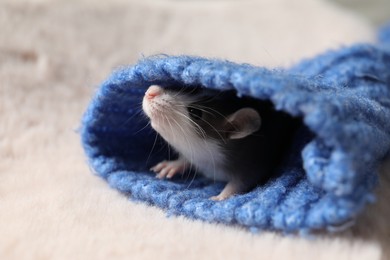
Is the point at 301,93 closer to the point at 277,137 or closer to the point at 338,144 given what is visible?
the point at 338,144

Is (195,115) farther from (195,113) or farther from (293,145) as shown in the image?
(293,145)

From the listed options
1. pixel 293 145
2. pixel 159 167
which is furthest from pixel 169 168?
pixel 293 145

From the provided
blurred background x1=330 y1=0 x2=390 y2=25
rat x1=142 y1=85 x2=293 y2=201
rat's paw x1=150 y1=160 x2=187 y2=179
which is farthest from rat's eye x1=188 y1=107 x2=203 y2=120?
blurred background x1=330 y1=0 x2=390 y2=25

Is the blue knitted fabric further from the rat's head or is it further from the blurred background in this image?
the blurred background

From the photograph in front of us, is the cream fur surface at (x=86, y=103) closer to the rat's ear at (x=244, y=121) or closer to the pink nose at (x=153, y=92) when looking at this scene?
the pink nose at (x=153, y=92)

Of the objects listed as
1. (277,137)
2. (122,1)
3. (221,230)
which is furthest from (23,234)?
(122,1)

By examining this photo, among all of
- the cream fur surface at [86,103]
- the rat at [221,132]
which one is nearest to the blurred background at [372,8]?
the cream fur surface at [86,103]
